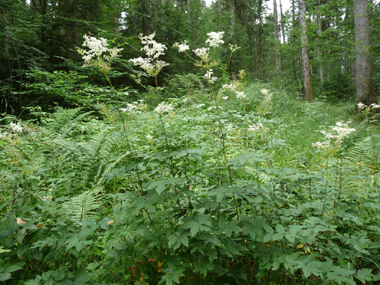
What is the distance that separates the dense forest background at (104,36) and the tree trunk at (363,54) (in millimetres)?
258

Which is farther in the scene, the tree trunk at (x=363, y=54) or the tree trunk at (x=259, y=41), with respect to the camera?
the tree trunk at (x=259, y=41)

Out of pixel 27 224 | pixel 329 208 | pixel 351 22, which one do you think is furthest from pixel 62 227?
pixel 351 22

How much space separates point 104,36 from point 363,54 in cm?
790

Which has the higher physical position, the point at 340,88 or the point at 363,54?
the point at 363,54

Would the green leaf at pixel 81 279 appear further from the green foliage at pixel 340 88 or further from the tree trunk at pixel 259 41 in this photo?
the tree trunk at pixel 259 41

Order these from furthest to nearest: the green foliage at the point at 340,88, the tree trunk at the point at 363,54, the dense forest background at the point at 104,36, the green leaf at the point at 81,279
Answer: the green foliage at the point at 340,88
the tree trunk at the point at 363,54
the dense forest background at the point at 104,36
the green leaf at the point at 81,279

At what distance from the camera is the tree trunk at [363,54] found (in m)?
6.15

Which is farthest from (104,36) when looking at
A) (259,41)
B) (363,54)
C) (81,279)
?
(259,41)

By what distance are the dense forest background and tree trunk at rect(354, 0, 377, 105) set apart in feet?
0.85

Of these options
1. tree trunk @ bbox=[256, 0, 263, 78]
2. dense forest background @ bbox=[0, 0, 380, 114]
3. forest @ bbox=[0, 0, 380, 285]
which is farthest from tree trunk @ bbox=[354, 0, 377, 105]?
tree trunk @ bbox=[256, 0, 263, 78]

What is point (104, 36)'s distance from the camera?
21.6ft

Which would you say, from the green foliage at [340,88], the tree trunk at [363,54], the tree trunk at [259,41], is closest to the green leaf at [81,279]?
the tree trunk at [363,54]

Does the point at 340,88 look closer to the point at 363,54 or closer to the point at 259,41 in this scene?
the point at 363,54

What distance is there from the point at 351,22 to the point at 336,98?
5601 mm
